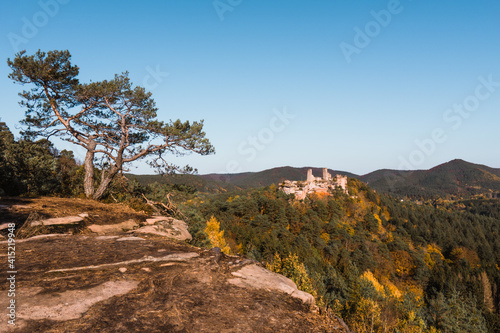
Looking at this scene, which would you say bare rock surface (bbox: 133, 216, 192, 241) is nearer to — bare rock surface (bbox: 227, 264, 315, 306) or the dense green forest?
the dense green forest

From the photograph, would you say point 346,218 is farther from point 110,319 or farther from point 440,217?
point 110,319

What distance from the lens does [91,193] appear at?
465 inches

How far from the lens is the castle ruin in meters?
107

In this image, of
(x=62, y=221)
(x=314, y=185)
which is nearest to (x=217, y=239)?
(x=62, y=221)

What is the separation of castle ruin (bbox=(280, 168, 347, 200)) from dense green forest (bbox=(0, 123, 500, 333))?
18.9ft

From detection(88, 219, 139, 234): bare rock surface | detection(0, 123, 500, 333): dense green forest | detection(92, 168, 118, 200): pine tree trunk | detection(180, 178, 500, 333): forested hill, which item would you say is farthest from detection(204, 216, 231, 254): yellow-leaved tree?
detection(88, 219, 139, 234): bare rock surface

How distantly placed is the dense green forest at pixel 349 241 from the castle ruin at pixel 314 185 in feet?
18.9

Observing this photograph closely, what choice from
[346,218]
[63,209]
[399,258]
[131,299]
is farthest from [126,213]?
[346,218]

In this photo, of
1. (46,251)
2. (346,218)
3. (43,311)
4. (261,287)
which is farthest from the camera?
(346,218)

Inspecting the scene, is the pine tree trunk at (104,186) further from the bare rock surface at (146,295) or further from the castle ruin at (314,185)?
the castle ruin at (314,185)

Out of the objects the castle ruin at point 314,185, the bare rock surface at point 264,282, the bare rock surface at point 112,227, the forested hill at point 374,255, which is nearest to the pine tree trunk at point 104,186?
the bare rock surface at point 112,227

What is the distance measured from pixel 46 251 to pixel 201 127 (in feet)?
27.1

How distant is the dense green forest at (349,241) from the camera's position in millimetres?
11664

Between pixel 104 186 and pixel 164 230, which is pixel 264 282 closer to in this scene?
pixel 164 230
